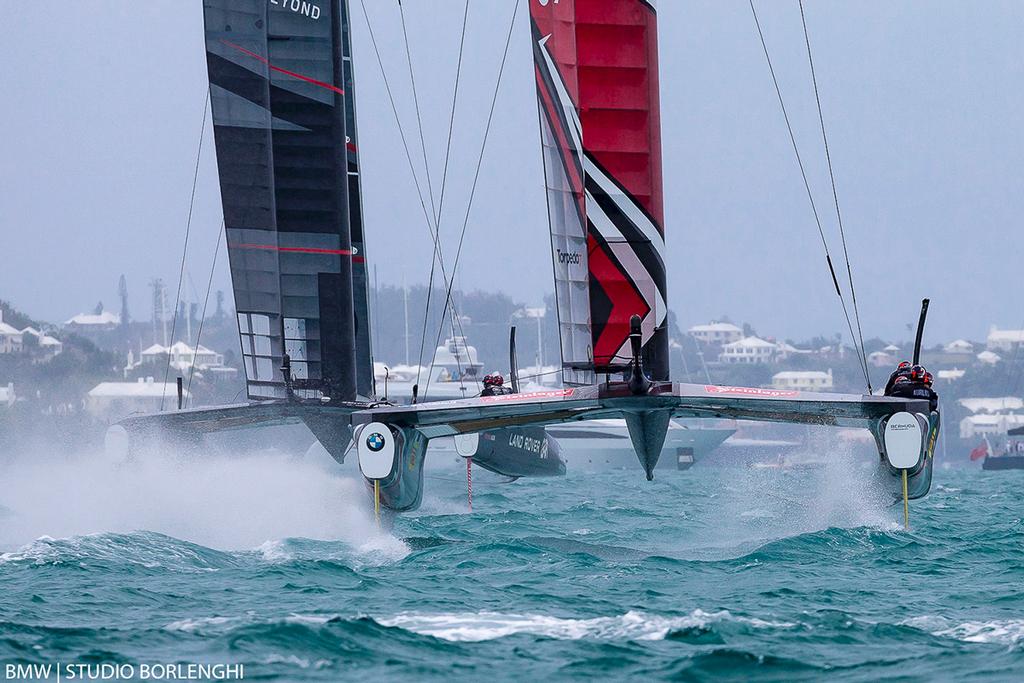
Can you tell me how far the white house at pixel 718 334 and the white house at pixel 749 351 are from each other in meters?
7.27

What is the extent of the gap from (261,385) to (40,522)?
89.1 inches

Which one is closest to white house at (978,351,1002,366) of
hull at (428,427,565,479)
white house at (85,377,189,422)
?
white house at (85,377,189,422)

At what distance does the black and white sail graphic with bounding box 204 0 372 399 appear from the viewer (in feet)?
42.1

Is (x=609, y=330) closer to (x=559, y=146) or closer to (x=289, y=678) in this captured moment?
(x=559, y=146)

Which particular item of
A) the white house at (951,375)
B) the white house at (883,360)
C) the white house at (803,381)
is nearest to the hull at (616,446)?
the white house at (803,381)

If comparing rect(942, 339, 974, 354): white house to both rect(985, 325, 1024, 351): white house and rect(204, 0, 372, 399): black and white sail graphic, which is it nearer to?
rect(985, 325, 1024, 351): white house

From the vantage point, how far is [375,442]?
10406 millimetres

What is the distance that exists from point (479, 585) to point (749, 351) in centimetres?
10148

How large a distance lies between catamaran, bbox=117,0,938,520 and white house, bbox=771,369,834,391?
6855cm

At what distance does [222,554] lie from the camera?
945 centimetres

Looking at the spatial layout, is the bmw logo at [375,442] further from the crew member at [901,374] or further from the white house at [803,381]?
the white house at [803,381]

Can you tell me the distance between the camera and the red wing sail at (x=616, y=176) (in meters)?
10.1

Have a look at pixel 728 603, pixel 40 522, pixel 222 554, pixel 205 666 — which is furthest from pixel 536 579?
pixel 40 522

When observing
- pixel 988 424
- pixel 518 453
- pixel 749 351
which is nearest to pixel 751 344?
pixel 749 351
